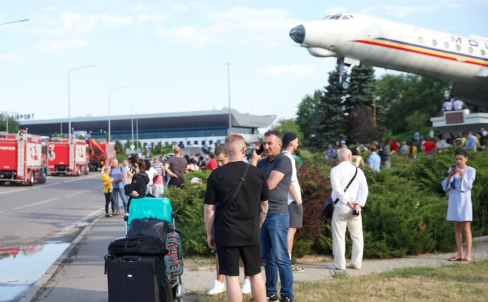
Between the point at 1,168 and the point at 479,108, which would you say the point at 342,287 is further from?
the point at 479,108

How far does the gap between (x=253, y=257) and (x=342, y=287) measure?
2444mm

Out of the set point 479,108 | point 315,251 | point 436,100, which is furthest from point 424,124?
point 315,251

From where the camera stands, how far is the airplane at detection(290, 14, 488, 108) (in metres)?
26.9

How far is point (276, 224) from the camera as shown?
7285mm

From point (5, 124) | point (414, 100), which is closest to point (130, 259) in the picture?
point (414, 100)

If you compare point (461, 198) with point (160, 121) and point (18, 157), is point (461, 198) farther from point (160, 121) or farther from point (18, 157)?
point (160, 121)

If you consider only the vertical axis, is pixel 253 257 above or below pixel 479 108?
below

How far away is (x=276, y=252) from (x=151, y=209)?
1642 millimetres

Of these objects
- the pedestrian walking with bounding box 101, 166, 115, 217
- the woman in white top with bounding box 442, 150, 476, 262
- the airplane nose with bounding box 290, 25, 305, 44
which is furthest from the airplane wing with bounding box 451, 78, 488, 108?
the woman in white top with bounding box 442, 150, 476, 262

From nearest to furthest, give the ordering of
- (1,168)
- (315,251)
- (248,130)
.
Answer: (315,251)
(1,168)
(248,130)

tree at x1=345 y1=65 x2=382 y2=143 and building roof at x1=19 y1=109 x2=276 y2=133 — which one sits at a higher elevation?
building roof at x1=19 y1=109 x2=276 y2=133

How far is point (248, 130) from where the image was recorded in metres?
148

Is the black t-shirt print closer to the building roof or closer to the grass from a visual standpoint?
the grass

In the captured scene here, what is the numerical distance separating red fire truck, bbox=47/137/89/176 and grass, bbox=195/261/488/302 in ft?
138
